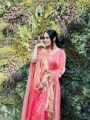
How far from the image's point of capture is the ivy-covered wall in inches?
222

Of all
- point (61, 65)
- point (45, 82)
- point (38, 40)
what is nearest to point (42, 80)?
point (45, 82)

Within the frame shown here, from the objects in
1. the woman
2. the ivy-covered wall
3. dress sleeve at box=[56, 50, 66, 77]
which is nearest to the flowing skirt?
the woman

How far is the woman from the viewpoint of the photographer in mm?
4895

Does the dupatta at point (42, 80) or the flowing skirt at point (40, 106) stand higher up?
the dupatta at point (42, 80)

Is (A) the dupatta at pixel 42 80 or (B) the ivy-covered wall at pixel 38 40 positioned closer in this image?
(A) the dupatta at pixel 42 80

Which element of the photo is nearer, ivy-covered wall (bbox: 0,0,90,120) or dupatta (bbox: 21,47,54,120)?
dupatta (bbox: 21,47,54,120)

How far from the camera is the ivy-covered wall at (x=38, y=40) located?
5641 millimetres

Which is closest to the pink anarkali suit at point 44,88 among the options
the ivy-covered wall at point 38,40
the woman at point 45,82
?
the woman at point 45,82

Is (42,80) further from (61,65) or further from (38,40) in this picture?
(38,40)

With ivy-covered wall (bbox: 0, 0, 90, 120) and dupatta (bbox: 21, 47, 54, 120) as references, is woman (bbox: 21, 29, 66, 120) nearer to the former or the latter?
dupatta (bbox: 21, 47, 54, 120)

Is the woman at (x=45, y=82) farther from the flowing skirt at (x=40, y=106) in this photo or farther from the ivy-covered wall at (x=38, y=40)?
the ivy-covered wall at (x=38, y=40)

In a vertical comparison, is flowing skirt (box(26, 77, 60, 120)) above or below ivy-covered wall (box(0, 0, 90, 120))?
below

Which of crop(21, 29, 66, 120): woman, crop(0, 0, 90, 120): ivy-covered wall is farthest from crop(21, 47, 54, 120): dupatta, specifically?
crop(0, 0, 90, 120): ivy-covered wall

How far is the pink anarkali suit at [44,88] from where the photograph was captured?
4.89 metres
